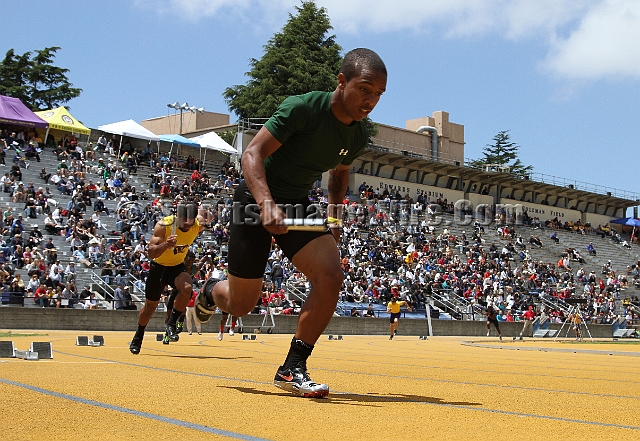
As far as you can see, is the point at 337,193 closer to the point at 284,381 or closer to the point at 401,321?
the point at 284,381

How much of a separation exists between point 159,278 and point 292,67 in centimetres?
4742

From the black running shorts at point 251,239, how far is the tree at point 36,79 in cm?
6040

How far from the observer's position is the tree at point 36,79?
61969 millimetres

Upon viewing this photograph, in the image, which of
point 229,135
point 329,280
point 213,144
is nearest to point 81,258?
point 213,144

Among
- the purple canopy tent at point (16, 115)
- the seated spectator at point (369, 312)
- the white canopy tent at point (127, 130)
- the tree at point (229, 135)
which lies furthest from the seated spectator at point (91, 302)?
the tree at point (229, 135)

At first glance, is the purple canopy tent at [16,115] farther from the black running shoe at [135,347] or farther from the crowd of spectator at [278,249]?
the black running shoe at [135,347]

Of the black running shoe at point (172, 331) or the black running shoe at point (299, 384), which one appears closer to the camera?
the black running shoe at point (299, 384)

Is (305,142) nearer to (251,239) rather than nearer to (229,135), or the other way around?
(251,239)

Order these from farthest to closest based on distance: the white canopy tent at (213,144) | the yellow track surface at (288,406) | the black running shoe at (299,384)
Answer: the white canopy tent at (213,144) → the black running shoe at (299,384) → the yellow track surface at (288,406)

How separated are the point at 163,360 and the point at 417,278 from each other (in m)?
29.0

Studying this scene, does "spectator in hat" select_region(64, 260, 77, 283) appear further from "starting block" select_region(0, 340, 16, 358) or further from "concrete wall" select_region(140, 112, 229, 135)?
"concrete wall" select_region(140, 112, 229, 135)

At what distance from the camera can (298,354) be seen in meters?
5.36

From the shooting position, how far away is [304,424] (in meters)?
3.83

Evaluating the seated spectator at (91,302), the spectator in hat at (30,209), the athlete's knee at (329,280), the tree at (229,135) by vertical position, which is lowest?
the seated spectator at (91,302)
